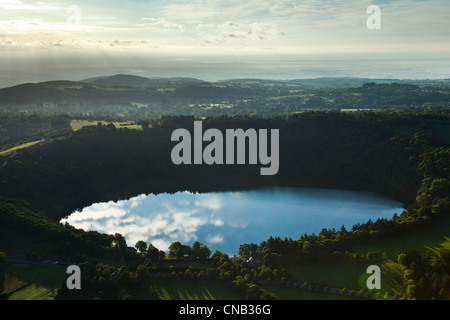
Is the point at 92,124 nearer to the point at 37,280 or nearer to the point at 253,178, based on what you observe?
the point at 253,178

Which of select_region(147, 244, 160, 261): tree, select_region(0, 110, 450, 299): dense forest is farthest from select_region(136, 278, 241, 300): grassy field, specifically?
select_region(147, 244, 160, 261): tree

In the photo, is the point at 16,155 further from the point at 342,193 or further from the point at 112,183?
the point at 342,193

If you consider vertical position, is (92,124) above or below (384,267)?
above

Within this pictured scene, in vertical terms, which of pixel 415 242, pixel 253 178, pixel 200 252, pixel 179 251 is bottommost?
pixel 179 251

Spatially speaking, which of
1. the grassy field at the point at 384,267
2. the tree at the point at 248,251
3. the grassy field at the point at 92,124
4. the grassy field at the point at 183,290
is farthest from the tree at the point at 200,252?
the grassy field at the point at 92,124

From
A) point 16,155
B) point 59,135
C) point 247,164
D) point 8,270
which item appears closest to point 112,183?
point 16,155

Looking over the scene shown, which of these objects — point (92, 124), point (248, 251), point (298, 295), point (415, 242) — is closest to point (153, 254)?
point (248, 251)
